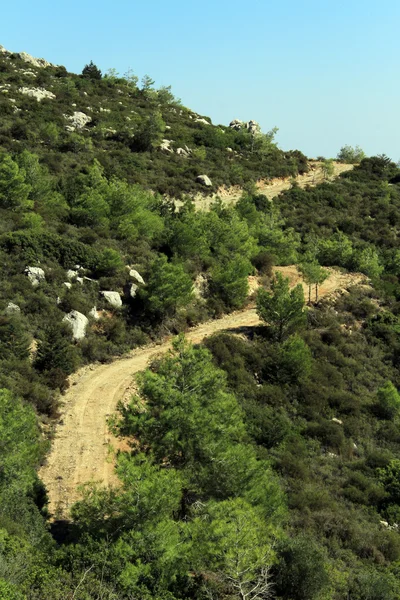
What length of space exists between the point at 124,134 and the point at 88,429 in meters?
53.6

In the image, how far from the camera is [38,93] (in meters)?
73.3

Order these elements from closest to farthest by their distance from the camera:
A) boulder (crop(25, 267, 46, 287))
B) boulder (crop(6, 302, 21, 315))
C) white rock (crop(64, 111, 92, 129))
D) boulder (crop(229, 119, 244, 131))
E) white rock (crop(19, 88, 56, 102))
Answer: boulder (crop(6, 302, 21, 315)), boulder (crop(25, 267, 46, 287)), white rock (crop(64, 111, 92, 129)), white rock (crop(19, 88, 56, 102)), boulder (crop(229, 119, 244, 131))

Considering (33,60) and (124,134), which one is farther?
(33,60)

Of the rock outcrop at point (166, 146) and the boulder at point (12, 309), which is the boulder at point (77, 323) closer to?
the boulder at point (12, 309)

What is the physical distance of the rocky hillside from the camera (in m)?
58.8

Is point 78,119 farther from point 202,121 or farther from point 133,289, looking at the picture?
point 133,289

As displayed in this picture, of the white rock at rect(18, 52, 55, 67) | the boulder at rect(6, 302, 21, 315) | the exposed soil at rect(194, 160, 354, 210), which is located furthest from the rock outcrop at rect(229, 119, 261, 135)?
the boulder at rect(6, 302, 21, 315)

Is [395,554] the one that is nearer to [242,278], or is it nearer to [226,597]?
[226,597]

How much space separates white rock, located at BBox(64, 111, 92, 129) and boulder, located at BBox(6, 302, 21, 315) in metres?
43.2

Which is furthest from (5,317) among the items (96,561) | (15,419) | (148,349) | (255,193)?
(255,193)

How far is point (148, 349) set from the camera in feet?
104

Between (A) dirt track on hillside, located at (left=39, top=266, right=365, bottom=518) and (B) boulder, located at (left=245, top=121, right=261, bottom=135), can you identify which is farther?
(B) boulder, located at (left=245, top=121, right=261, bottom=135)

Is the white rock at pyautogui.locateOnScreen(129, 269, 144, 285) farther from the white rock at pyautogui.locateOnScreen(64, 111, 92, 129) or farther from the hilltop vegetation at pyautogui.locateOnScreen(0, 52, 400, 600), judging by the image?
the white rock at pyautogui.locateOnScreen(64, 111, 92, 129)

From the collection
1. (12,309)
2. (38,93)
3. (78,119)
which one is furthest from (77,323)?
(38,93)
